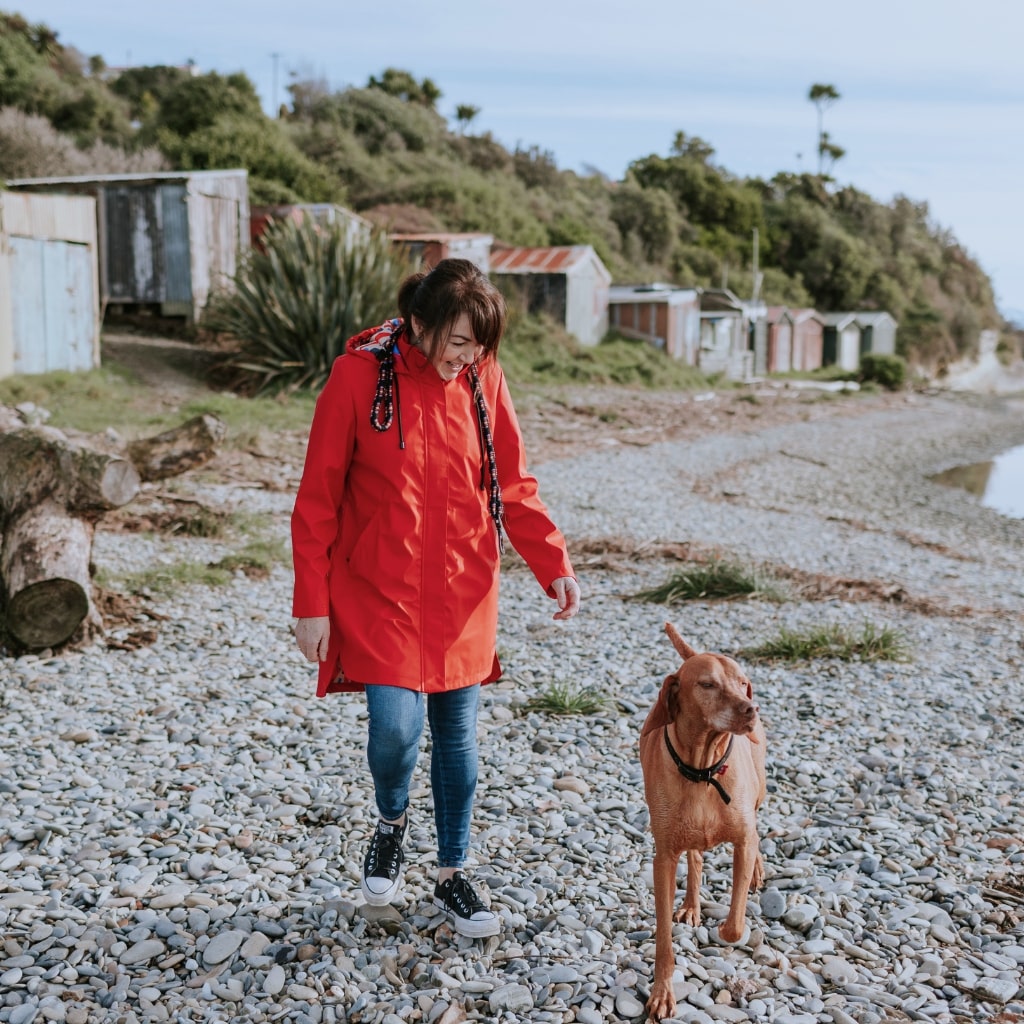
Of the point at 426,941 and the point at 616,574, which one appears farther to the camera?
the point at 616,574

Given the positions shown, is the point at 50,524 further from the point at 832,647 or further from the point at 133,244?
the point at 133,244

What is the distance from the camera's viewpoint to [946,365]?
5291cm

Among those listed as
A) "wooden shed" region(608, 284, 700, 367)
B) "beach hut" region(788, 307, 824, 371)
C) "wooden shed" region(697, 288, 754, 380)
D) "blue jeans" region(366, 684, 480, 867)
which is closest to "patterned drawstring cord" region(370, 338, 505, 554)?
"blue jeans" region(366, 684, 480, 867)

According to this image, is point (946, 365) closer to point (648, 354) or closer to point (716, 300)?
point (716, 300)

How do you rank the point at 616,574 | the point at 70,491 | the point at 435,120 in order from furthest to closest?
the point at 435,120, the point at 616,574, the point at 70,491

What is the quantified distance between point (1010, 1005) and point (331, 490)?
2.26m

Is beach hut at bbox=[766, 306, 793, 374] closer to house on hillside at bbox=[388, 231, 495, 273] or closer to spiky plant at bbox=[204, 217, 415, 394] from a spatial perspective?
house on hillside at bbox=[388, 231, 495, 273]

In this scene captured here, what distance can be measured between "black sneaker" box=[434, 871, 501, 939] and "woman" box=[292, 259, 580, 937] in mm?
389

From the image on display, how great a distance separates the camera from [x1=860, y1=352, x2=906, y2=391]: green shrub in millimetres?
37438

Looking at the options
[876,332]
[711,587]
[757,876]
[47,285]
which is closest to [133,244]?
[47,285]

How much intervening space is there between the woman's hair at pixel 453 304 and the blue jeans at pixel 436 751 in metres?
0.91

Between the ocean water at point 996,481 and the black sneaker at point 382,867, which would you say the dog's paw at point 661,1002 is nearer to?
the black sneaker at point 382,867

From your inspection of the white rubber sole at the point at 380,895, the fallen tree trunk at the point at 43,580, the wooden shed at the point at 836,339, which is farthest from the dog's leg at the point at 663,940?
the wooden shed at the point at 836,339

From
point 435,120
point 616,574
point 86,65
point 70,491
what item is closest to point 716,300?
point 435,120
